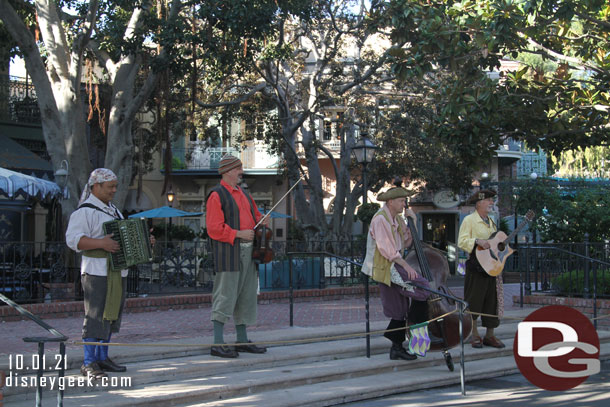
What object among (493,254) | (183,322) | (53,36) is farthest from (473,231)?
(53,36)

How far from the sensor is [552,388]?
6871 mm

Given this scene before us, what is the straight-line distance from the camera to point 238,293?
292 inches

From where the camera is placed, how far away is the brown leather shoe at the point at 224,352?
7277mm

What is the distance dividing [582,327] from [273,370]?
120 inches

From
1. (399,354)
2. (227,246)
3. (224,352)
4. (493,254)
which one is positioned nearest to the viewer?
(227,246)

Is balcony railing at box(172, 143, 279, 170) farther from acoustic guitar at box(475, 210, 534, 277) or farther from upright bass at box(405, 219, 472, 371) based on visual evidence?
upright bass at box(405, 219, 472, 371)

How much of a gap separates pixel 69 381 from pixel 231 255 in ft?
6.39

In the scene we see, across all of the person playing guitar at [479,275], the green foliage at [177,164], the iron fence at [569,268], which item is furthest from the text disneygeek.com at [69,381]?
the green foliage at [177,164]

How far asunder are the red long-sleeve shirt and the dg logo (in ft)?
9.57

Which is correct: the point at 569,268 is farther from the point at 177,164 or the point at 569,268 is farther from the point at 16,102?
the point at 177,164

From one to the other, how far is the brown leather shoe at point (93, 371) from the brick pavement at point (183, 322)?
61.6 inches

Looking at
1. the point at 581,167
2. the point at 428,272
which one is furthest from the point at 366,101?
the point at 581,167

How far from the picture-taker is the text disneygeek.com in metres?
6.07

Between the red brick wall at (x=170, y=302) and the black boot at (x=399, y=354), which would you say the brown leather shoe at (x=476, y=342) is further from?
the red brick wall at (x=170, y=302)
